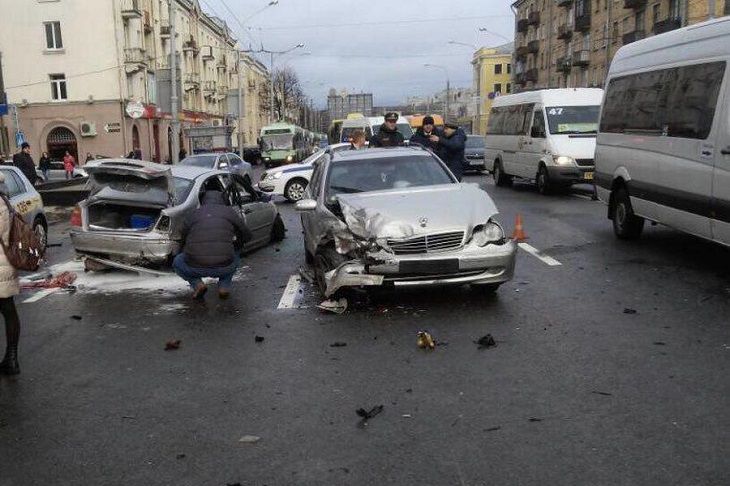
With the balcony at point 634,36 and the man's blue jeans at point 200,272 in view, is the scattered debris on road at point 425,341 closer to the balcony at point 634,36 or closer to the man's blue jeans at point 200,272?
the man's blue jeans at point 200,272

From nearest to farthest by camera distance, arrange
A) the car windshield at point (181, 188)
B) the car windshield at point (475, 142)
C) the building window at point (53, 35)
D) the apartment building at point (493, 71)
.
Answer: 1. the car windshield at point (181, 188)
2. the car windshield at point (475, 142)
3. the building window at point (53, 35)
4. the apartment building at point (493, 71)

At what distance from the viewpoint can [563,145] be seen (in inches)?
674

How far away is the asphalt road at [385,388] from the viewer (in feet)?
11.9

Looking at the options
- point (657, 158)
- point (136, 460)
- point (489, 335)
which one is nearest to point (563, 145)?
point (657, 158)

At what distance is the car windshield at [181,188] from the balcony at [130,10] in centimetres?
3885

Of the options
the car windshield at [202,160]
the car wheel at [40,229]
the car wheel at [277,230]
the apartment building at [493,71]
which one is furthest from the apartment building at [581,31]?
the car wheel at [40,229]

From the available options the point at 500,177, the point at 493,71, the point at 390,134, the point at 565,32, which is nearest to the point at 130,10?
the point at 500,177

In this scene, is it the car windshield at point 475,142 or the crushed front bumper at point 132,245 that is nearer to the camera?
the crushed front bumper at point 132,245

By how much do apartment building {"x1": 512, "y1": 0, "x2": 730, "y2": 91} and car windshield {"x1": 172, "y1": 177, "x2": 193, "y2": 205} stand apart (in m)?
31.7

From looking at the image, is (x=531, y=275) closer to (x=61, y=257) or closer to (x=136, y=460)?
(x=136, y=460)

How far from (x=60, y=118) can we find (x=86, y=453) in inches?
1749

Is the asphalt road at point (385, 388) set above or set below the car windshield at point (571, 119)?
below

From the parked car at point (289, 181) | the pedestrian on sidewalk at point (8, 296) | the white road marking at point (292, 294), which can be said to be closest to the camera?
the pedestrian on sidewalk at point (8, 296)

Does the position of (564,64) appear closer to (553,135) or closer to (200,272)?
(553,135)
